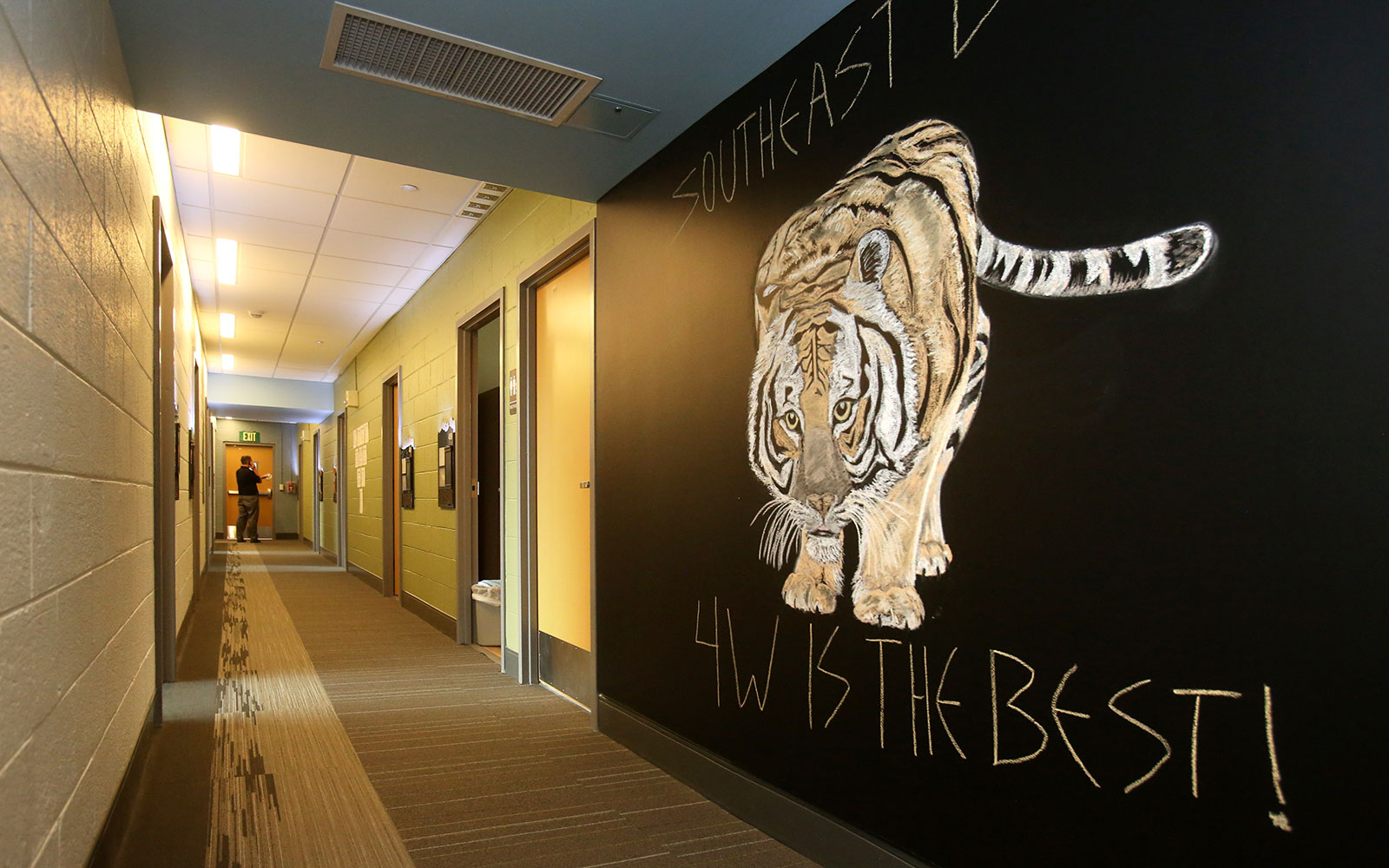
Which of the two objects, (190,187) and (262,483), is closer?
(190,187)

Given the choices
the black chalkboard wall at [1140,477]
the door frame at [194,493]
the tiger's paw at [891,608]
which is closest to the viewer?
the black chalkboard wall at [1140,477]

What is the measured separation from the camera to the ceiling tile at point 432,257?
5938mm

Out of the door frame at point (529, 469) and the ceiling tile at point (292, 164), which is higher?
the ceiling tile at point (292, 164)

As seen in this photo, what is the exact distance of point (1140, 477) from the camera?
1.50 metres

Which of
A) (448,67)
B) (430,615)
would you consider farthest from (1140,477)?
(430,615)

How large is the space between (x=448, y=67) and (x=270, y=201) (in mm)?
2943

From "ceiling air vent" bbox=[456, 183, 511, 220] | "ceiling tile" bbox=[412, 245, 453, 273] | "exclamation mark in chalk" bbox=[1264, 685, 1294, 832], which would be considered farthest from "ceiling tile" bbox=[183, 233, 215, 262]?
"exclamation mark in chalk" bbox=[1264, 685, 1294, 832]

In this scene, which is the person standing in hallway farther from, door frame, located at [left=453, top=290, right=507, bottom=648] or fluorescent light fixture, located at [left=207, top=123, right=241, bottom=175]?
fluorescent light fixture, located at [left=207, top=123, right=241, bottom=175]

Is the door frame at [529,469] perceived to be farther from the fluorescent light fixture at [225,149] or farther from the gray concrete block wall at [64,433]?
the gray concrete block wall at [64,433]

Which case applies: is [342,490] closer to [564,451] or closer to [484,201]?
[484,201]

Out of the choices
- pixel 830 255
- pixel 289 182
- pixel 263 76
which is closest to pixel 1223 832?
pixel 830 255

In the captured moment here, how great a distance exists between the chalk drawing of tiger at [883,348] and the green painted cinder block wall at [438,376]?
1.73 metres

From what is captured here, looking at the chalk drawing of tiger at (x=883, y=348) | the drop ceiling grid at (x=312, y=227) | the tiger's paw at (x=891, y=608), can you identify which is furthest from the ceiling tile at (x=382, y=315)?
the tiger's paw at (x=891, y=608)

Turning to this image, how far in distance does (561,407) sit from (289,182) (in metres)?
1.99
